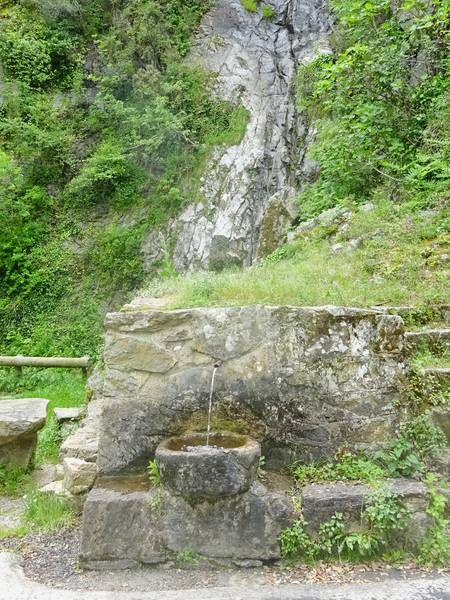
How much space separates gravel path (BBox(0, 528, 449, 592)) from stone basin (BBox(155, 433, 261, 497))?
477mm

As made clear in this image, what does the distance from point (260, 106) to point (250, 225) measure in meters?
3.67

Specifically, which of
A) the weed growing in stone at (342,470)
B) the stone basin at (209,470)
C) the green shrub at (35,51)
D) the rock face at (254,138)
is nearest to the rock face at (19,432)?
the stone basin at (209,470)

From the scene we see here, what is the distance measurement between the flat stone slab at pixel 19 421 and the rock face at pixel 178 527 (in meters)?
2.08

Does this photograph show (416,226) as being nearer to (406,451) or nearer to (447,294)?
(447,294)

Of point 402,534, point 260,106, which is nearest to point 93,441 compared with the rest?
point 402,534

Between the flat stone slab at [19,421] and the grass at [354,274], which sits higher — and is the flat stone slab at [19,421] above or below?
below

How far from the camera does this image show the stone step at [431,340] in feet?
13.3

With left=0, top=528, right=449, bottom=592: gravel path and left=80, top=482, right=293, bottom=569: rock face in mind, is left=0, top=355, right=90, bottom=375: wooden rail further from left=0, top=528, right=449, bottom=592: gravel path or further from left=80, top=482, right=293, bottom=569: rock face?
left=80, top=482, right=293, bottom=569: rock face

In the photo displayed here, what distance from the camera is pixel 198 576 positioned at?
304cm

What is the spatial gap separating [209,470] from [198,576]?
2.13 ft

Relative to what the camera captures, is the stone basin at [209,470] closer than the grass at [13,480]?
Yes

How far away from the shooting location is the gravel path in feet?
9.61

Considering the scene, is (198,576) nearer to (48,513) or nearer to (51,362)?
(48,513)

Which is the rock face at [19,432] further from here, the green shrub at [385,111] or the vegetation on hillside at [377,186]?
the green shrub at [385,111]
